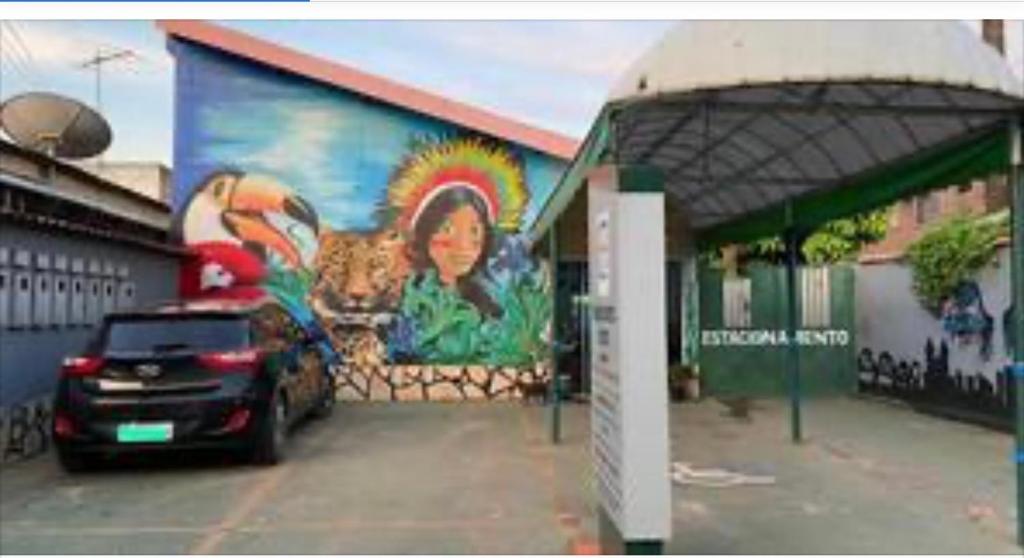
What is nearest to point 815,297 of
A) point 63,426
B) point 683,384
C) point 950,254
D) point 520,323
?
point 683,384

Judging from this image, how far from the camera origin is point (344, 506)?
9453mm

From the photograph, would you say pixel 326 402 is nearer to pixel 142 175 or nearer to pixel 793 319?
pixel 793 319

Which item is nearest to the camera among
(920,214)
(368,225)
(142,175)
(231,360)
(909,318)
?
(231,360)

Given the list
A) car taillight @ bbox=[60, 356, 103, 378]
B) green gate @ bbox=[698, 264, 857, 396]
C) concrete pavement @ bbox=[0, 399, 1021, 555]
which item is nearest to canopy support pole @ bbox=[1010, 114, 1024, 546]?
concrete pavement @ bbox=[0, 399, 1021, 555]

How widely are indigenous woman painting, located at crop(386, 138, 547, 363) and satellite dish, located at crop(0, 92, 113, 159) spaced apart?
14.6 feet

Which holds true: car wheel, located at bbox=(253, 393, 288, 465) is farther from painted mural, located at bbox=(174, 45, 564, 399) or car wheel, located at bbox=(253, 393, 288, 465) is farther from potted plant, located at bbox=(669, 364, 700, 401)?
potted plant, located at bbox=(669, 364, 700, 401)

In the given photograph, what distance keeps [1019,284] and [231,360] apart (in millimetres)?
6477

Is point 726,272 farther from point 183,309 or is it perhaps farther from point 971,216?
point 183,309

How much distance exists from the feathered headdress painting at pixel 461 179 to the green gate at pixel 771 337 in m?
3.42

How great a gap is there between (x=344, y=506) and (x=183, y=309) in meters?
3.17

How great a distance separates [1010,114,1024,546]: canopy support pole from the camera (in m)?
8.12

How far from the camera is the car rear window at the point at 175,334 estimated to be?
11.2m

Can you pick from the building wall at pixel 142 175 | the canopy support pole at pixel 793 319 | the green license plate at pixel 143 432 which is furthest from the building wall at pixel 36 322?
the building wall at pixel 142 175

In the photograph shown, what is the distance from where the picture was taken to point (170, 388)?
10922mm
